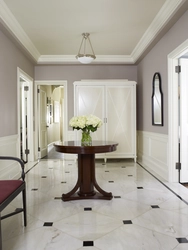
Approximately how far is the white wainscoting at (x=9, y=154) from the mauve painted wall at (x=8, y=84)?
0.38 feet

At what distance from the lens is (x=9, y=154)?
408 centimetres

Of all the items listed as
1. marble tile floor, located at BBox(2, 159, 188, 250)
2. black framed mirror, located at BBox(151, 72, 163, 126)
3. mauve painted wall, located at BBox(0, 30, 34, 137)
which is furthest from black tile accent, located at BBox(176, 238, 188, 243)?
mauve painted wall, located at BBox(0, 30, 34, 137)

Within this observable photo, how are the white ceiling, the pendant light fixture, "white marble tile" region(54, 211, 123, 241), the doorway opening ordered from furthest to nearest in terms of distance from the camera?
1. the doorway opening
2. the pendant light fixture
3. the white ceiling
4. "white marble tile" region(54, 211, 123, 241)

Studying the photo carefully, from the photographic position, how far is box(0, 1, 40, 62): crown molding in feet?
10.9

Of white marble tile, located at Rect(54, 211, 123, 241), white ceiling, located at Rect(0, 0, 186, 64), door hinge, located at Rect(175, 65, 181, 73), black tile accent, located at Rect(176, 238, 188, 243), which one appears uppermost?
white ceiling, located at Rect(0, 0, 186, 64)

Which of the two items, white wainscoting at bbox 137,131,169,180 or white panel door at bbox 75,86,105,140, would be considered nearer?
white wainscoting at bbox 137,131,169,180

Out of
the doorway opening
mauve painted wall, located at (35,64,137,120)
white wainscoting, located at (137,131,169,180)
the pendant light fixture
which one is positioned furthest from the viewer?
mauve painted wall, located at (35,64,137,120)

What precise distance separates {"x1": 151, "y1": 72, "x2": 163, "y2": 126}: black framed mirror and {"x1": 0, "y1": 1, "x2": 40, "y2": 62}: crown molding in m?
2.69

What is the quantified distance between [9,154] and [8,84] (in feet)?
4.11

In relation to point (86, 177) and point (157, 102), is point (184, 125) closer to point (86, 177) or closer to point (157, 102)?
point (157, 102)

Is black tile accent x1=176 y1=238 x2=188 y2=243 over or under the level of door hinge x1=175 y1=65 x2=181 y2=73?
under

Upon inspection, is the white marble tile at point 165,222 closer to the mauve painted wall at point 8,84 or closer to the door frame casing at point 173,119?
the door frame casing at point 173,119

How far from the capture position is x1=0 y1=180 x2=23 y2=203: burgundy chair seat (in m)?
1.86

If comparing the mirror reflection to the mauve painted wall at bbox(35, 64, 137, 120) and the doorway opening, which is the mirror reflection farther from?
the doorway opening
